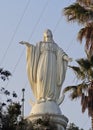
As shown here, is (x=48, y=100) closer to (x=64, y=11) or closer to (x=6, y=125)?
(x=64, y=11)

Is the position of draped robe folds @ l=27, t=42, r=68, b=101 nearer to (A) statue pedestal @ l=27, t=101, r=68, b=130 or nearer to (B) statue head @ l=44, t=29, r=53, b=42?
(B) statue head @ l=44, t=29, r=53, b=42

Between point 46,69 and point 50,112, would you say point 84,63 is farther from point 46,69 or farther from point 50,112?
point 46,69

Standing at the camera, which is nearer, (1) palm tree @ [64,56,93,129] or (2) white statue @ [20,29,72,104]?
(1) palm tree @ [64,56,93,129]

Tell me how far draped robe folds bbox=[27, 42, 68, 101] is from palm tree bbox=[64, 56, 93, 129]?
3.59 m

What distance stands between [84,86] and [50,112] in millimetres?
4440

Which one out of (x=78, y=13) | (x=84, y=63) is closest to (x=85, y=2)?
(x=78, y=13)

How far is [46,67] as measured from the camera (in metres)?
33.5

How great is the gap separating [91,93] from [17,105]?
25.6 ft

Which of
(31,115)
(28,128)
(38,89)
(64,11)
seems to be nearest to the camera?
(28,128)

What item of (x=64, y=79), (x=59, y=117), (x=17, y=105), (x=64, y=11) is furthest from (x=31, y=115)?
(x=17, y=105)

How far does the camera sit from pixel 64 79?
3356cm

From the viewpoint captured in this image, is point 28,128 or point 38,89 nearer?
point 28,128

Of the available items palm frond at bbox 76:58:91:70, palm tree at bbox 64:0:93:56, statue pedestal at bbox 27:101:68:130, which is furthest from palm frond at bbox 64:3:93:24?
statue pedestal at bbox 27:101:68:130

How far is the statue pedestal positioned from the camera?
30.9 metres
